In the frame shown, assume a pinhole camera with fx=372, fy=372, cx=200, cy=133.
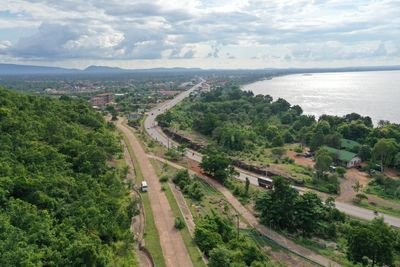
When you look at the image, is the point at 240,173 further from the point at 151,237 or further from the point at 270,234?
the point at 151,237

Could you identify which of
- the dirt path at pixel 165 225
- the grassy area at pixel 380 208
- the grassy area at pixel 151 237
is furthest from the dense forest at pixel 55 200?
the grassy area at pixel 380 208

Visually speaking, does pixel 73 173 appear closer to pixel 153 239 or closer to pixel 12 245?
pixel 153 239

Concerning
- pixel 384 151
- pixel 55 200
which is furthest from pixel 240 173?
pixel 55 200

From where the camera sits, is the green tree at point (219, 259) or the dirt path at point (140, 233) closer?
the green tree at point (219, 259)

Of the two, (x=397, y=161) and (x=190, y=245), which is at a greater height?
(x=397, y=161)

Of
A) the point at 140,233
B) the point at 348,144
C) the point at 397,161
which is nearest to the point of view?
the point at 140,233

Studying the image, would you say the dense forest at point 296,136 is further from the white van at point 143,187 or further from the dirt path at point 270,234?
the white van at point 143,187

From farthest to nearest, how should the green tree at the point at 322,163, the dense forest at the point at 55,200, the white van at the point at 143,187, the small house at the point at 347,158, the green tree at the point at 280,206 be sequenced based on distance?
the small house at the point at 347,158 < the green tree at the point at 322,163 < the white van at the point at 143,187 < the green tree at the point at 280,206 < the dense forest at the point at 55,200

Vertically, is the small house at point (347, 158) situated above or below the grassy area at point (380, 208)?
above
